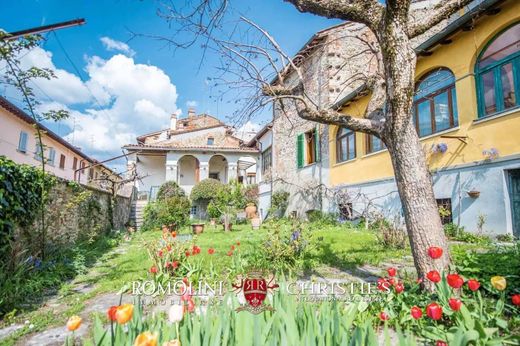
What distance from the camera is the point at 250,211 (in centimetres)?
1722

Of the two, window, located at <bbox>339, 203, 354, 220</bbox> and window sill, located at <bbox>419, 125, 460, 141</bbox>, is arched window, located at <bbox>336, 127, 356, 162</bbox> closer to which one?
window, located at <bbox>339, 203, 354, 220</bbox>

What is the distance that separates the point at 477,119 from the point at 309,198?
729 cm

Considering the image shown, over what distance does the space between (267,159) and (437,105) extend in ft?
38.5

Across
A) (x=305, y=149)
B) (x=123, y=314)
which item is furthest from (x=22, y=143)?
(x=123, y=314)

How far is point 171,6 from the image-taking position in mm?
3568

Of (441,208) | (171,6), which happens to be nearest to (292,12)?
(171,6)

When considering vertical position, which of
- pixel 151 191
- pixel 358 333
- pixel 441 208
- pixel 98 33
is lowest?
pixel 358 333

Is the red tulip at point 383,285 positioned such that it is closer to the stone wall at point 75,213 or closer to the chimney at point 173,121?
the stone wall at point 75,213

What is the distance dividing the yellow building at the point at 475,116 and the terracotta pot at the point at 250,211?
376 inches

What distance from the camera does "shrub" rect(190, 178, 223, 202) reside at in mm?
18438

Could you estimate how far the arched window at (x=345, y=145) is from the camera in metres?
10.9

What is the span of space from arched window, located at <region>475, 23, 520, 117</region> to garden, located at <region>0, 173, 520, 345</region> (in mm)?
2988

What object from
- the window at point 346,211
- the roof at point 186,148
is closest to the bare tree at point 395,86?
the window at point 346,211

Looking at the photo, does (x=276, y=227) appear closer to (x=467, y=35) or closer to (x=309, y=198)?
(x=467, y=35)
